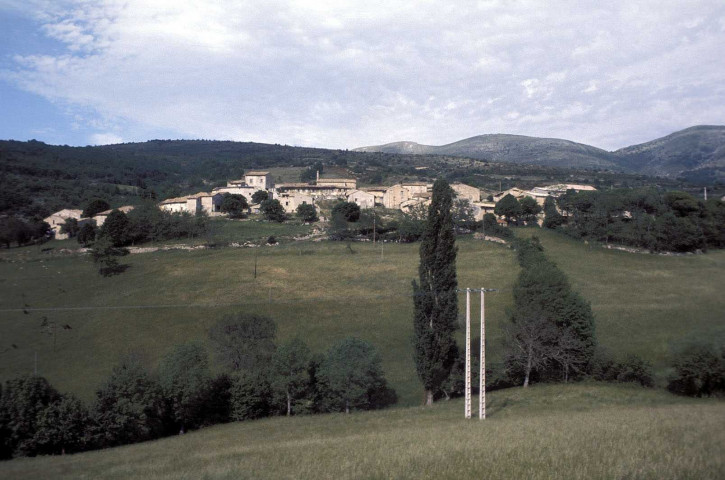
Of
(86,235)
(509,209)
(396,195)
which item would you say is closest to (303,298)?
(86,235)

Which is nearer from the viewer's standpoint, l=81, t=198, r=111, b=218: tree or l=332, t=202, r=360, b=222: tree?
l=81, t=198, r=111, b=218: tree

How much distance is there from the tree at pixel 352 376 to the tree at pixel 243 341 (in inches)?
159


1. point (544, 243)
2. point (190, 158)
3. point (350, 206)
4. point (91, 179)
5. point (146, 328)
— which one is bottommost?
point (146, 328)

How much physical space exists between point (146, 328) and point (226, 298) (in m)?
7.11

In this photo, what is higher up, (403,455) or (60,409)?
(403,455)

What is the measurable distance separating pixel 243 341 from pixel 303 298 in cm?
1198

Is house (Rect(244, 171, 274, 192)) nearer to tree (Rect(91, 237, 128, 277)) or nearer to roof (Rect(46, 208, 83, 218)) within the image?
roof (Rect(46, 208, 83, 218))

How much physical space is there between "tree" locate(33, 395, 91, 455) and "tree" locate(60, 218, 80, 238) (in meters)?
48.6

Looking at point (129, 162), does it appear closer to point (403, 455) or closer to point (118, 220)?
point (118, 220)

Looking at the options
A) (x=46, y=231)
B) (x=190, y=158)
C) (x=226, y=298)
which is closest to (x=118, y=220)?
(x=46, y=231)

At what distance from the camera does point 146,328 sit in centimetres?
3328

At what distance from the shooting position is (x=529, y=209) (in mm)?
68562

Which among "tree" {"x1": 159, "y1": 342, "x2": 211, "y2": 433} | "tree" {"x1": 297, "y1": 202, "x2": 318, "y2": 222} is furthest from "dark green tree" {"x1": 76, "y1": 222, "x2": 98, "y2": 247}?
"tree" {"x1": 159, "y1": 342, "x2": 211, "y2": 433}

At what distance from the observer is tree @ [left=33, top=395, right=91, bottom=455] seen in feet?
61.8
